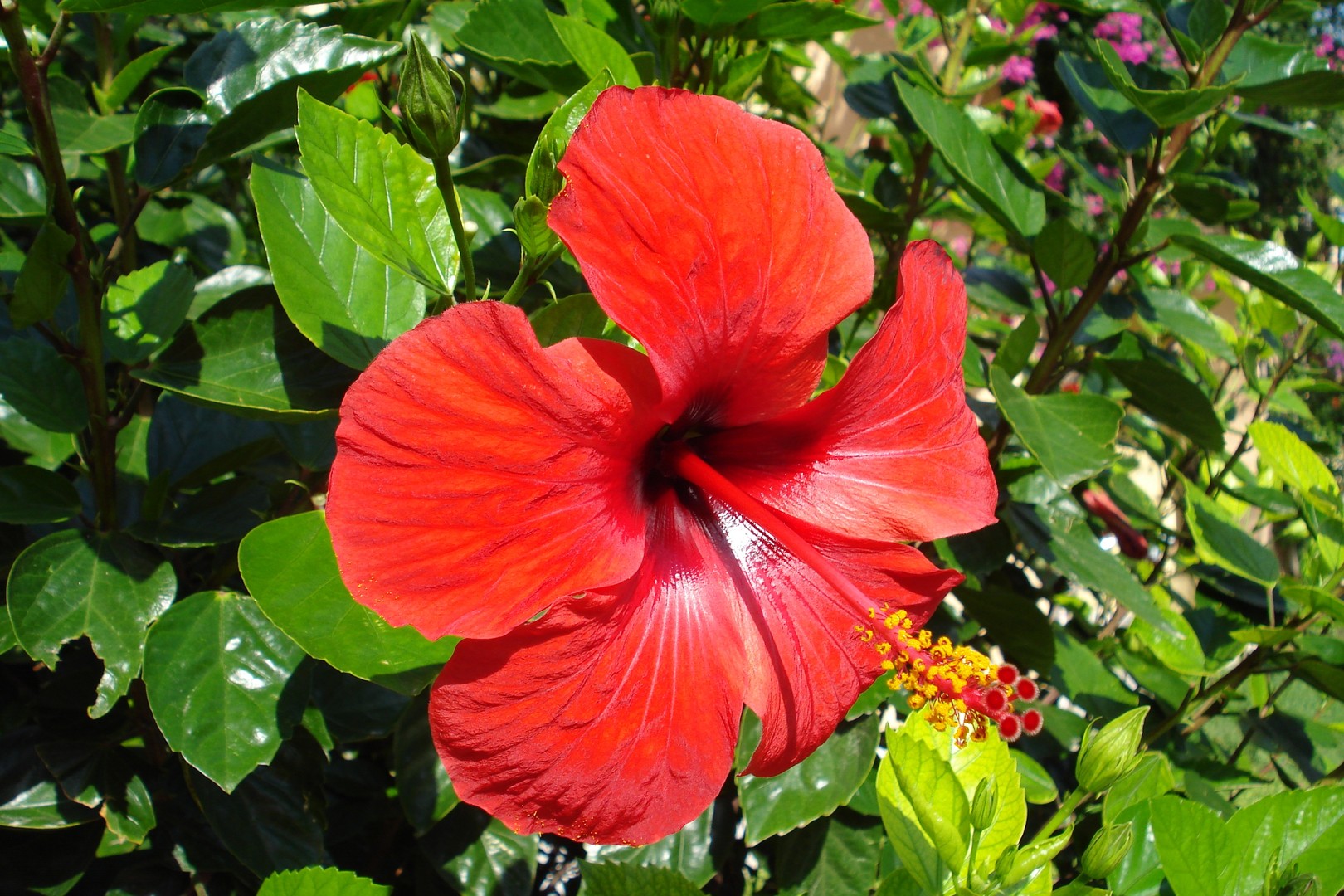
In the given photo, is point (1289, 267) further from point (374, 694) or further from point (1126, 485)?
point (374, 694)

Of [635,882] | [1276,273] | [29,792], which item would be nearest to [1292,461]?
[1276,273]

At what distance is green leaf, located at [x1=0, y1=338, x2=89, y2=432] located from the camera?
3.46 feet

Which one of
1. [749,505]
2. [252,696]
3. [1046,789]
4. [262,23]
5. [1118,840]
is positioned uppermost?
[262,23]

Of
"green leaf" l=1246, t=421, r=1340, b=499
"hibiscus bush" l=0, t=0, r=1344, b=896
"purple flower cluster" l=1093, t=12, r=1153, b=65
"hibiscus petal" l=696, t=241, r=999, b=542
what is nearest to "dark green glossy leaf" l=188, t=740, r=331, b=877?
"hibiscus bush" l=0, t=0, r=1344, b=896

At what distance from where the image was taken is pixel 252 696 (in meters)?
1.05

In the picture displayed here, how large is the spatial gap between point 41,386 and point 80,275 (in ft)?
0.51

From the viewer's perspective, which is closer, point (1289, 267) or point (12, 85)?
point (1289, 267)

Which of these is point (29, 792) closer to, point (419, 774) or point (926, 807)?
point (419, 774)

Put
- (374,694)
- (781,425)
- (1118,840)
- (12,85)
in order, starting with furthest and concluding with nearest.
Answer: (12,85), (374,694), (781,425), (1118,840)

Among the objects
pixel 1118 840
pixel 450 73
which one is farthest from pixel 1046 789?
pixel 450 73

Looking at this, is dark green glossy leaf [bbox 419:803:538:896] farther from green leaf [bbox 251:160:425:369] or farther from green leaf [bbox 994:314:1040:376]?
green leaf [bbox 994:314:1040:376]

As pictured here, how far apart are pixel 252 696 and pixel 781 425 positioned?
2.23ft

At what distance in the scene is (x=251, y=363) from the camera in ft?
3.70

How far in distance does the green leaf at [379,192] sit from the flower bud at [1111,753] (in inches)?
31.5
